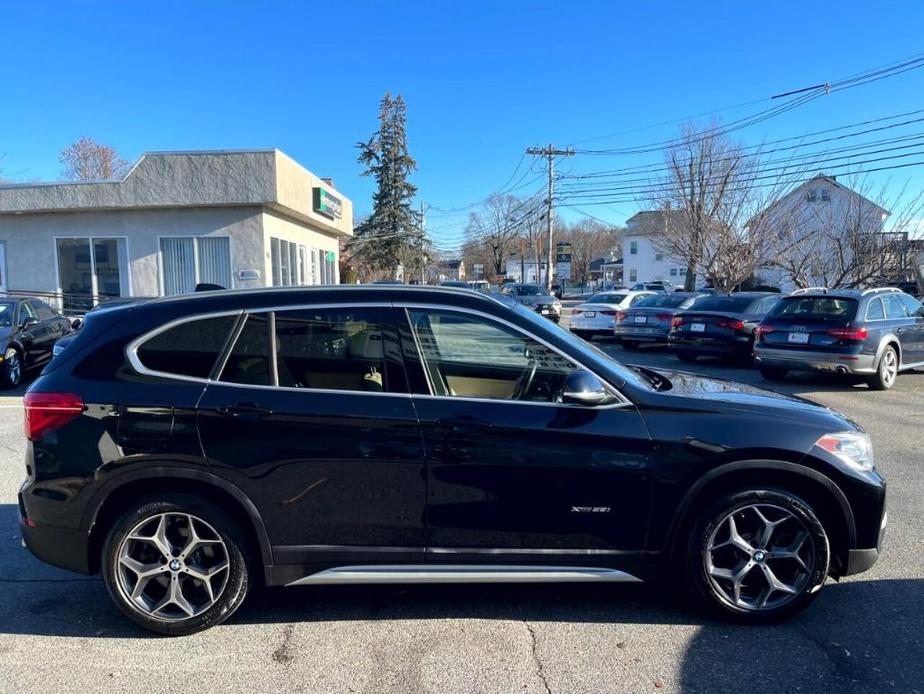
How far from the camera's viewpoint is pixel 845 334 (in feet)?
31.4

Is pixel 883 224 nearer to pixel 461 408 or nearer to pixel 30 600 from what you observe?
pixel 461 408

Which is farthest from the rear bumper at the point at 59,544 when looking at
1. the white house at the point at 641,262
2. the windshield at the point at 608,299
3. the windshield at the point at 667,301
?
the white house at the point at 641,262

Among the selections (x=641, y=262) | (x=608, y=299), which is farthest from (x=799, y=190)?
(x=641, y=262)

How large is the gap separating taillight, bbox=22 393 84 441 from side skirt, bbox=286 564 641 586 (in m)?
1.45

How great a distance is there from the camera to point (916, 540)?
4.26m

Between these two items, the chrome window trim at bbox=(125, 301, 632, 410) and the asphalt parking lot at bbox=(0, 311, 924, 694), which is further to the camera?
the chrome window trim at bbox=(125, 301, 632, 410)

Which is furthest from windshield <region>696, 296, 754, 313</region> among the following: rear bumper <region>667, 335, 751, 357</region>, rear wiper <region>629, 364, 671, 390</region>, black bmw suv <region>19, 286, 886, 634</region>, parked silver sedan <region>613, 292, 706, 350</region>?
black bmw suv <region>19, 286, 886, 634</region>

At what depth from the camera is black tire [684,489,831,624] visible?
3.17 metres

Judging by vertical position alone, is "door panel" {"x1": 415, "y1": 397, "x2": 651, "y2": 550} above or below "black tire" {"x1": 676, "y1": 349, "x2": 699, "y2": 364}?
above

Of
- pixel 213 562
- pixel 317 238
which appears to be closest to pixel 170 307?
pixel 213 562

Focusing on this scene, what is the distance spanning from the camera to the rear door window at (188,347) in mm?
3209

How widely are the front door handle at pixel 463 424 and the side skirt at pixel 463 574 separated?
70 cm

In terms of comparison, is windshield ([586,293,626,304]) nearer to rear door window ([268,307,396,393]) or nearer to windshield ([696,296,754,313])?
windshield ([696,296,754,313])

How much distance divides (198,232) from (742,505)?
18313 millimetres
